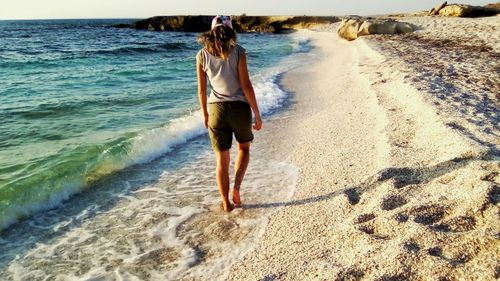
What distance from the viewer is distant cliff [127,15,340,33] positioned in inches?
2361

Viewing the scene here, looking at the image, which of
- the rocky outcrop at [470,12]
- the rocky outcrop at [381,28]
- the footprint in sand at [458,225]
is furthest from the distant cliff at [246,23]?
the footprint in sand at [458,225]

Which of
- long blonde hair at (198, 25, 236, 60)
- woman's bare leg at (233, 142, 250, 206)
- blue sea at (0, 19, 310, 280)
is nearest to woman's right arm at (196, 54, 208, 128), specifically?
long blonde hair at (198, 25, 236, 60)

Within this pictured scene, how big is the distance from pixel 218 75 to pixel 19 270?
7.98ft

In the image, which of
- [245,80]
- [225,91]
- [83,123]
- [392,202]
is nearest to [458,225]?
[392,202]

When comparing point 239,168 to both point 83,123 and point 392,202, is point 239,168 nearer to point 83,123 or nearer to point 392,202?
point 392,202

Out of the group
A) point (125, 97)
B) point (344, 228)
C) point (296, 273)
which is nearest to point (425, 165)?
point (344, 228)

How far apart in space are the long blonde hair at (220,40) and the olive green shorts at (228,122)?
512 mm

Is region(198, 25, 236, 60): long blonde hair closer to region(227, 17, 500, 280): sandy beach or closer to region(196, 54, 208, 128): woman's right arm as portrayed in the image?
region(196, 54, 208, 128): woman's right arm

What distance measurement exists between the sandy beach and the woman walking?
83 centimetres

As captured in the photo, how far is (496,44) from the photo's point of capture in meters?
15.9

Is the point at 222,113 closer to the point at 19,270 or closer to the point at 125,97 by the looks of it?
the point at 19,270

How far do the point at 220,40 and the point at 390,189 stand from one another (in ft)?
7.09

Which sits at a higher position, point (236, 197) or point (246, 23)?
point (246, 23)

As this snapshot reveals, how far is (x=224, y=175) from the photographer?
433 centimetres
